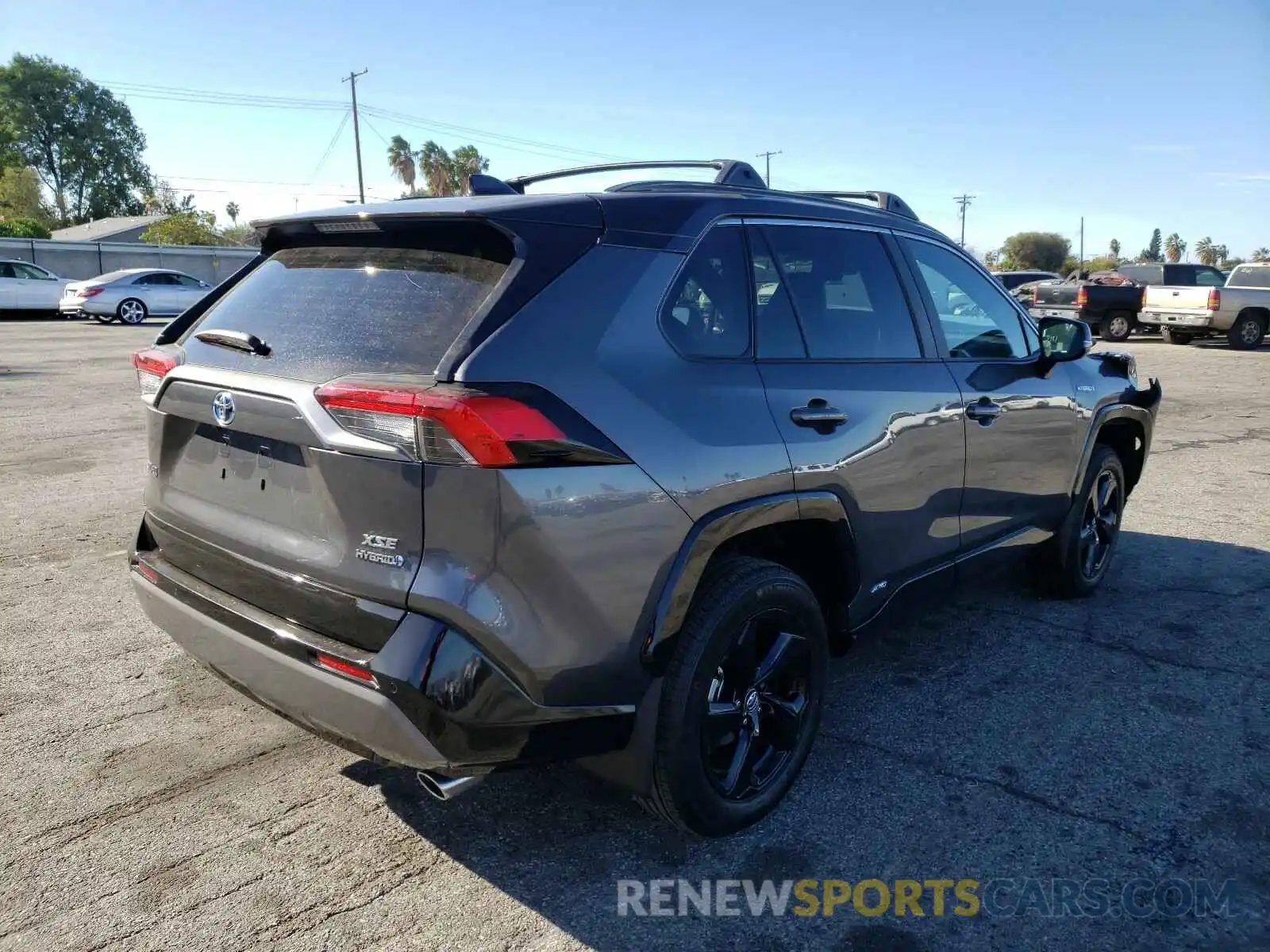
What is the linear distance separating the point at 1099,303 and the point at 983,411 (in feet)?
71.5

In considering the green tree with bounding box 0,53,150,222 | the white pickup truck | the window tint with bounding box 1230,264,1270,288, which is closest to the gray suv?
the white pickup truck

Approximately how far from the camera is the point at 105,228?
6475 centimetres

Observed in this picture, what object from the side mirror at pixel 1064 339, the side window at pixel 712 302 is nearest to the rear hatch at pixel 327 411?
the side window at pixel 712 302

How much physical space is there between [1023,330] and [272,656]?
3.54 m

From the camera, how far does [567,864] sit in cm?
279

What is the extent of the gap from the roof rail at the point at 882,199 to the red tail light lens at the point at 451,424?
2.18m

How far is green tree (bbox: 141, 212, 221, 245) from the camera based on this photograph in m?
55.4

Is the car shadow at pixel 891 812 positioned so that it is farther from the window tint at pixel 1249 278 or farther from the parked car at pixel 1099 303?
the window tint at pixel 1249 278

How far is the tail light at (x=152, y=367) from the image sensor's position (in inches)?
117

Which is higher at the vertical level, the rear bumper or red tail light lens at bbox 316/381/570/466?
red tail light lens at bbox 316/381/570/466

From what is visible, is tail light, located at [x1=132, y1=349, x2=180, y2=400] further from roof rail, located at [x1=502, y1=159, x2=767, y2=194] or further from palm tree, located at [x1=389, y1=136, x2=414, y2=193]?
palm tree, located at [x1=389, y1=136, x2=414, y2=193]

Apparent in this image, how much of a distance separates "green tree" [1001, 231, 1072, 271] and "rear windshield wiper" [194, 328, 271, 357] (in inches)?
3644

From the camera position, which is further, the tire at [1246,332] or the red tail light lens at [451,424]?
the tire at [1246,332]

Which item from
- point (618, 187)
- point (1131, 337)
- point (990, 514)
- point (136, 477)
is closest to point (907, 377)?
point (990, 514)
